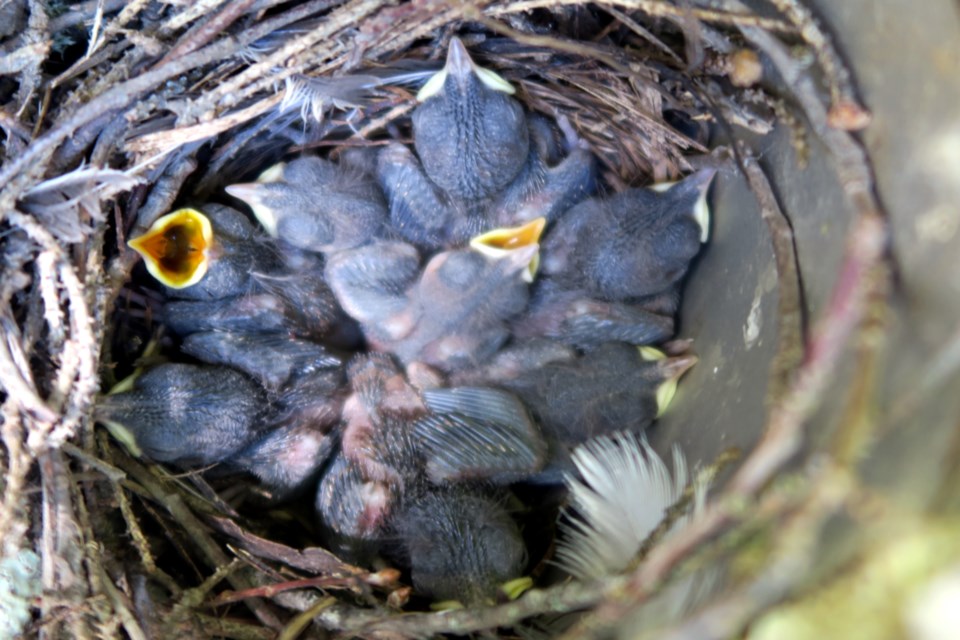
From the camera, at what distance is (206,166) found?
1.22 m

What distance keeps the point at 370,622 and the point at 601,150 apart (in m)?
0.84

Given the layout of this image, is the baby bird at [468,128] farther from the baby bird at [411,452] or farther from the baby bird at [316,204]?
the baby bird at [411,452]

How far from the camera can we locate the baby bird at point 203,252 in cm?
113

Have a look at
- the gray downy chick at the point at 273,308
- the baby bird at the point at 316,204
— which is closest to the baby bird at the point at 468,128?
the baby bird at the point at 316,204

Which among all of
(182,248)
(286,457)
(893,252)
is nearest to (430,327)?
(286,457)

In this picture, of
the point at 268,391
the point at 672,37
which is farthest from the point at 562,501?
the point at 672,37

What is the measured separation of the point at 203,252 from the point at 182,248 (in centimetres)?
4

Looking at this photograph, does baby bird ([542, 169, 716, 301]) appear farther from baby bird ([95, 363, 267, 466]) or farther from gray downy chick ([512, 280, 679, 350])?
baby bird ([95, 363, 267, 466])

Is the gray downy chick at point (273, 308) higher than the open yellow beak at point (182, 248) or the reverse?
the reverse

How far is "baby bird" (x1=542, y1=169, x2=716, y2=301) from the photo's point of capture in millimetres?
1151

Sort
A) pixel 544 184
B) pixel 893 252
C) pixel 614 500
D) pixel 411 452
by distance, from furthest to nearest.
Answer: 1. pixel 544 184
2. pixel 411 452
3. pixel 614 500
4. pixel 893 252

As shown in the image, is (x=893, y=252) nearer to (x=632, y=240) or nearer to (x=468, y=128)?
(x=632, y=240)

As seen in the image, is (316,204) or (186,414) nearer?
(186,414)

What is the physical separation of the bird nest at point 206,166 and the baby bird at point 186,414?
4 cm
